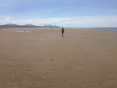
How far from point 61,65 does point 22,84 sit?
9.05 ft

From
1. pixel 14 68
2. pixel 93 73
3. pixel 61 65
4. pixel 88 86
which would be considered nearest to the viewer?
pixel 88 86

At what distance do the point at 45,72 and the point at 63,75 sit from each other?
1.02 meters

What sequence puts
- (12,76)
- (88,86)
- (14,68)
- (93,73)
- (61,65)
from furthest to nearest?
(61,65) < (14,68) < (93,73) < (12,76) < (88,86)

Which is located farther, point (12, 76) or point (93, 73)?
point (93, 73)

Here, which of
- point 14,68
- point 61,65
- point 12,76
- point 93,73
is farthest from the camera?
point 61,65

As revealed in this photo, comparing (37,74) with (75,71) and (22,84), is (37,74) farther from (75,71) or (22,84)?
(75,71)

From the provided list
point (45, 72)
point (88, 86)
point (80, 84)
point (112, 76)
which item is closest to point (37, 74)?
point (45, 72)

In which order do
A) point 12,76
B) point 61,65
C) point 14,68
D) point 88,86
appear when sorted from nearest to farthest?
point 88,86
point 12,76
point 14,68
point 61,65

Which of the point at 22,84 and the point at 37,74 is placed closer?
the point at 22,84

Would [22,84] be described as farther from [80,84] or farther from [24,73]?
[80,84]

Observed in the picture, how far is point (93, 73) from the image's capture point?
5508 mm

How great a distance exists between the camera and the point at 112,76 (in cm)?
523

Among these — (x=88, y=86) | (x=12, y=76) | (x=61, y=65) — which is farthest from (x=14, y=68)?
(x=88, y=86)

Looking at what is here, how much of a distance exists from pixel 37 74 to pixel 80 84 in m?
2.22
